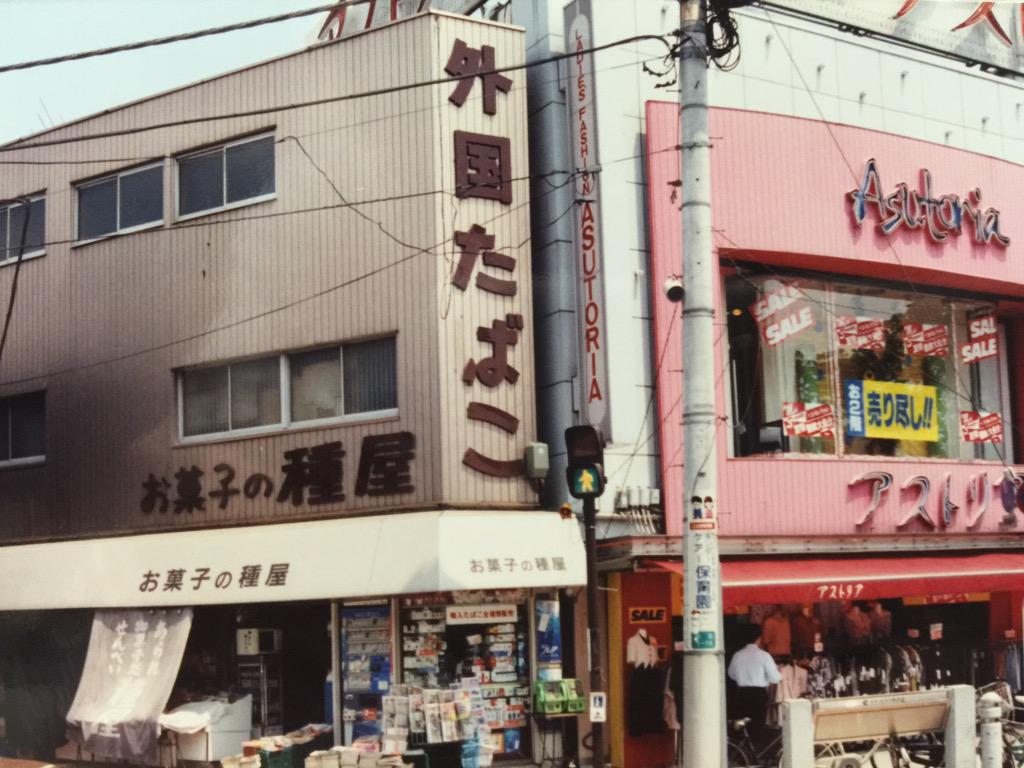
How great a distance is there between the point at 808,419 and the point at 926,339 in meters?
2.93

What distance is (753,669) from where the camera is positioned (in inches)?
706

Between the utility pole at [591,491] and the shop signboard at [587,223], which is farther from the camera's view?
the shop signboard at [587,223]

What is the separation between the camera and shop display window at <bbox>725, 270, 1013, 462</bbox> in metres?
19.3

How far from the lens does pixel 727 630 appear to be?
19.3 meters

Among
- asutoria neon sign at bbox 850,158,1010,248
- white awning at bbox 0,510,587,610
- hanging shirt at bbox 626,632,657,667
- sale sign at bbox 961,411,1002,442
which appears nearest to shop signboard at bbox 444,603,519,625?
Result: white awning at bbox 0,510,587,610

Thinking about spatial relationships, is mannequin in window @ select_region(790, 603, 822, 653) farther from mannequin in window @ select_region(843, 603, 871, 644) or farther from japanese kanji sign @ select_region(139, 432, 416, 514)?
japanese kanji sign @ select_region(139, 432, 416, 514)

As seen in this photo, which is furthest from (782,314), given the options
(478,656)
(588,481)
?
(478,656)

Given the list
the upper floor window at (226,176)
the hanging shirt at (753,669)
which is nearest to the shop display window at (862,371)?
the hanging shirt at (753,669)

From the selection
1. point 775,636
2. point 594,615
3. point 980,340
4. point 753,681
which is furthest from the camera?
point 980,340

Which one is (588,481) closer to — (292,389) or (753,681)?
(753,681)

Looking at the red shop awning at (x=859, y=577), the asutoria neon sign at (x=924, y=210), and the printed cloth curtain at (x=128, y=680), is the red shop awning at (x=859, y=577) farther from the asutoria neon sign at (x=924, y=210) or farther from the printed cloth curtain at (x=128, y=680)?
the printed cloth curtain at (x=128, y=680)

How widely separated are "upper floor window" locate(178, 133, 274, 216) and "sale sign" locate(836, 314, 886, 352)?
845cm

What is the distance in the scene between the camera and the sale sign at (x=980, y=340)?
2155cm

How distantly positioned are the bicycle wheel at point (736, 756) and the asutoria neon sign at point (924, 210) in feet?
24.6
